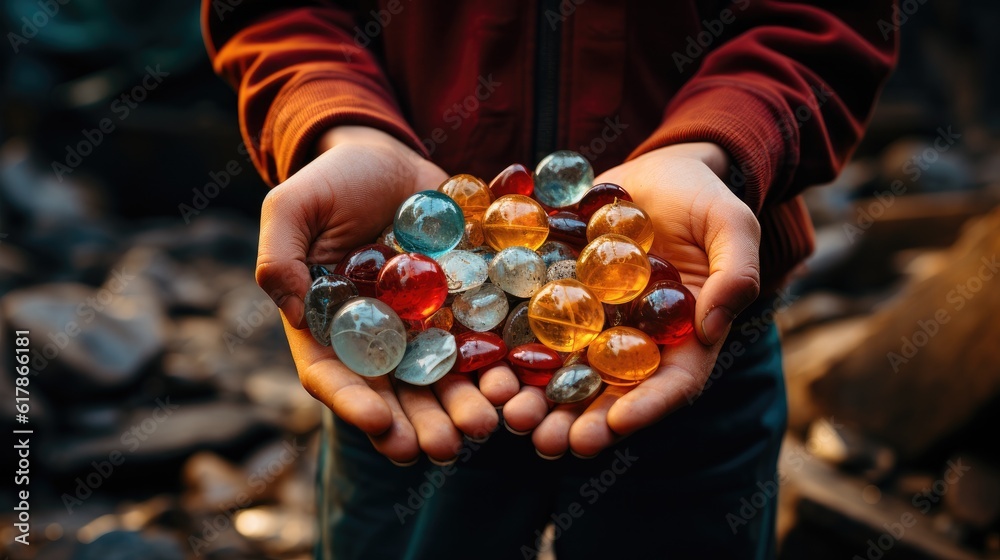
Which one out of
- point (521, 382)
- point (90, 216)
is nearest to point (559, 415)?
point (521, 382)

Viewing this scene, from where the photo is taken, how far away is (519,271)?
1.17 metres

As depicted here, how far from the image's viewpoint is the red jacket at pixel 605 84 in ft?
3.67

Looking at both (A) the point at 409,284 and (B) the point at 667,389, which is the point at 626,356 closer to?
(B) the point at 667,389

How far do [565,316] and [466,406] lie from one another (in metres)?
0.22

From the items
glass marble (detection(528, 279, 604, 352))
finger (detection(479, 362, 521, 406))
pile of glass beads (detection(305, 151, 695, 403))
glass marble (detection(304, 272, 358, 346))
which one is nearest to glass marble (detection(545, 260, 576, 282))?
pile of glass beads (detection(305, 151, 695, 403))

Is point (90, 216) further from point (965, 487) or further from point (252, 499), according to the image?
point (965, 487)

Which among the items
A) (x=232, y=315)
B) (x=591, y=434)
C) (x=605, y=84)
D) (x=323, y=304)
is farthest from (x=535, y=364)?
(x=232, y=315)

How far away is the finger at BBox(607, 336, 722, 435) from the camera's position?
0.88 meters

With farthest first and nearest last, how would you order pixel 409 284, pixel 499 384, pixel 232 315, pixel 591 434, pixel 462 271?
pixel 232 315, pixel 462 271, pixel 409 284, pixel 499 384, pixel 591 434

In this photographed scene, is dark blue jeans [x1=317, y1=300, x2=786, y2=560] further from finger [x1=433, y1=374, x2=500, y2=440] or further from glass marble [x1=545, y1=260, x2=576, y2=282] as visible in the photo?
glass marble [x1=545, y1=260, x2=576, y2=282]

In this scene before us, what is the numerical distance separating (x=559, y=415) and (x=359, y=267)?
1.24ft

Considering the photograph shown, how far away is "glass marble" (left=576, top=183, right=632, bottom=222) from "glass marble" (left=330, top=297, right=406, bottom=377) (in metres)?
0.38

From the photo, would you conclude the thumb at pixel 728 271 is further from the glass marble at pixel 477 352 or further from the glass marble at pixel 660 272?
the glass marble at pixel 477 352

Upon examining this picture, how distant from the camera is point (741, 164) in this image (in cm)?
107
